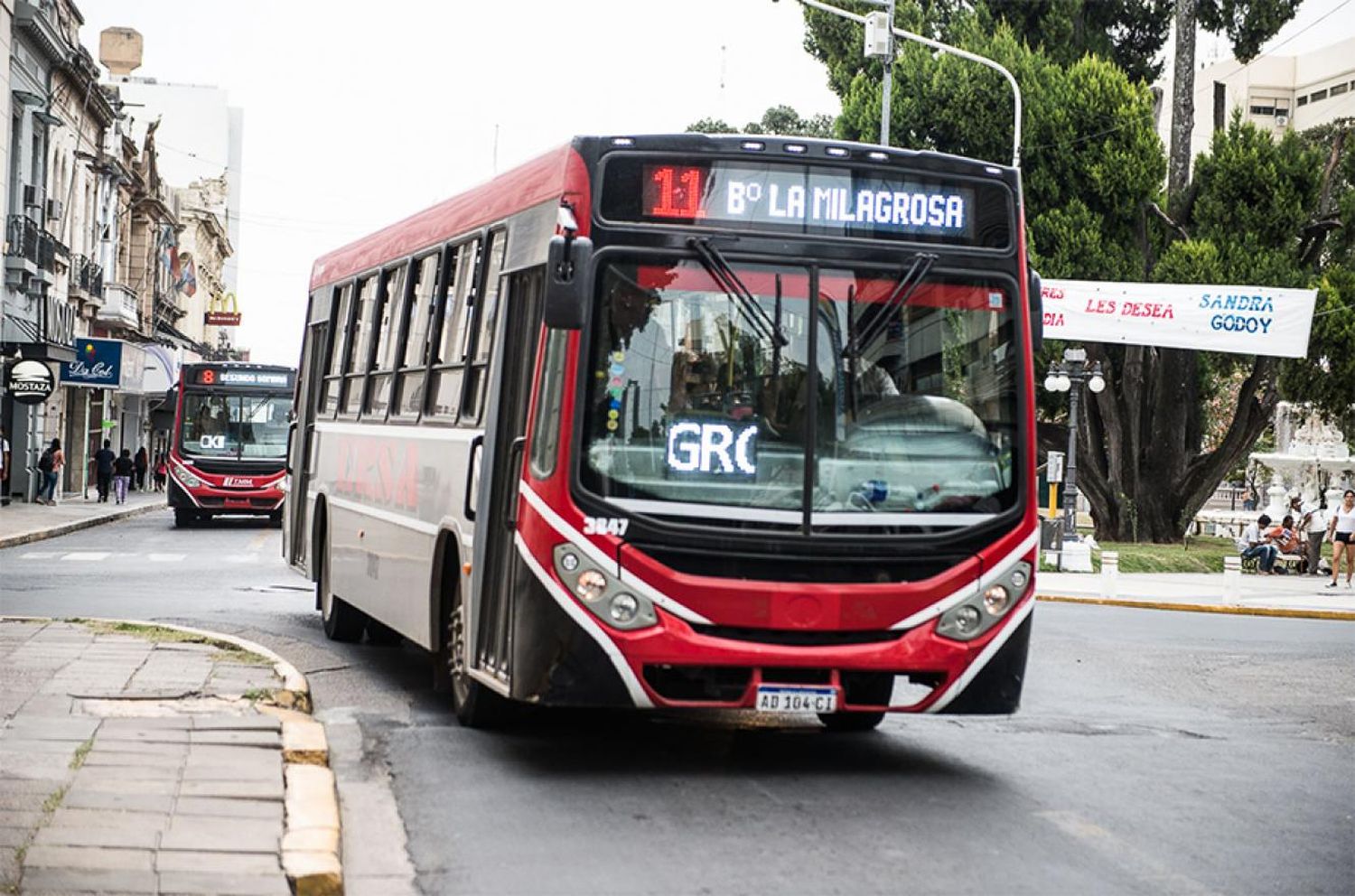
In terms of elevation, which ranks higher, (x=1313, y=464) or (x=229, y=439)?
(x=1313, y=464)

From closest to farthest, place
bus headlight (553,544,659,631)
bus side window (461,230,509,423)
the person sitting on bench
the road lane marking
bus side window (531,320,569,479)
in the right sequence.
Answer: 1. the road lane marking
2. bus headlight (553,544,659,631)
3. bus side window (531,320,569,479)
4. bus side window (461,230,509,423)
5. the person sitting on bench

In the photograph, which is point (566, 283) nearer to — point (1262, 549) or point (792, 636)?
point (792, 636)

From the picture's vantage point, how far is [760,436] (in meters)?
9.20

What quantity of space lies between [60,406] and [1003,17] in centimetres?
2690

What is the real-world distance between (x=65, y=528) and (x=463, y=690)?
85.0 feet

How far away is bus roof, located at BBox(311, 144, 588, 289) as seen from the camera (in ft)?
31.4

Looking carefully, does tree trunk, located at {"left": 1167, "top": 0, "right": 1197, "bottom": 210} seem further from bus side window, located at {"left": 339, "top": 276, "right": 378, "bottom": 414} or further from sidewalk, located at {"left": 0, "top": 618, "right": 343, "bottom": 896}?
sidewalk, located at {"left": 0, "top": 618, "right": 343, "bottom": 896}

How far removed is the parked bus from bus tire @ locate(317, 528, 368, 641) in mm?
22056

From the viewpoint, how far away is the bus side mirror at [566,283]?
8.83 metres

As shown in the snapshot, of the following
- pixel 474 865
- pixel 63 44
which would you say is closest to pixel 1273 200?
pixel 63 44

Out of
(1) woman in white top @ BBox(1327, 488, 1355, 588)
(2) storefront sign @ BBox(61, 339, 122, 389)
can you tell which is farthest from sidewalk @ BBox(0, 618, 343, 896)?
(2) storefront sign @ BBox(61, 339, 122, 389)

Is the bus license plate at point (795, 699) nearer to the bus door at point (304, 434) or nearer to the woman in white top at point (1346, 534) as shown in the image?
the bus door at point (304, 434)

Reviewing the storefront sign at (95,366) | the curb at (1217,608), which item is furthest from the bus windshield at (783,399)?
the storefront sign at (95,366)

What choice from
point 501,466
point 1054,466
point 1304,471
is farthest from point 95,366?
point 501,466
